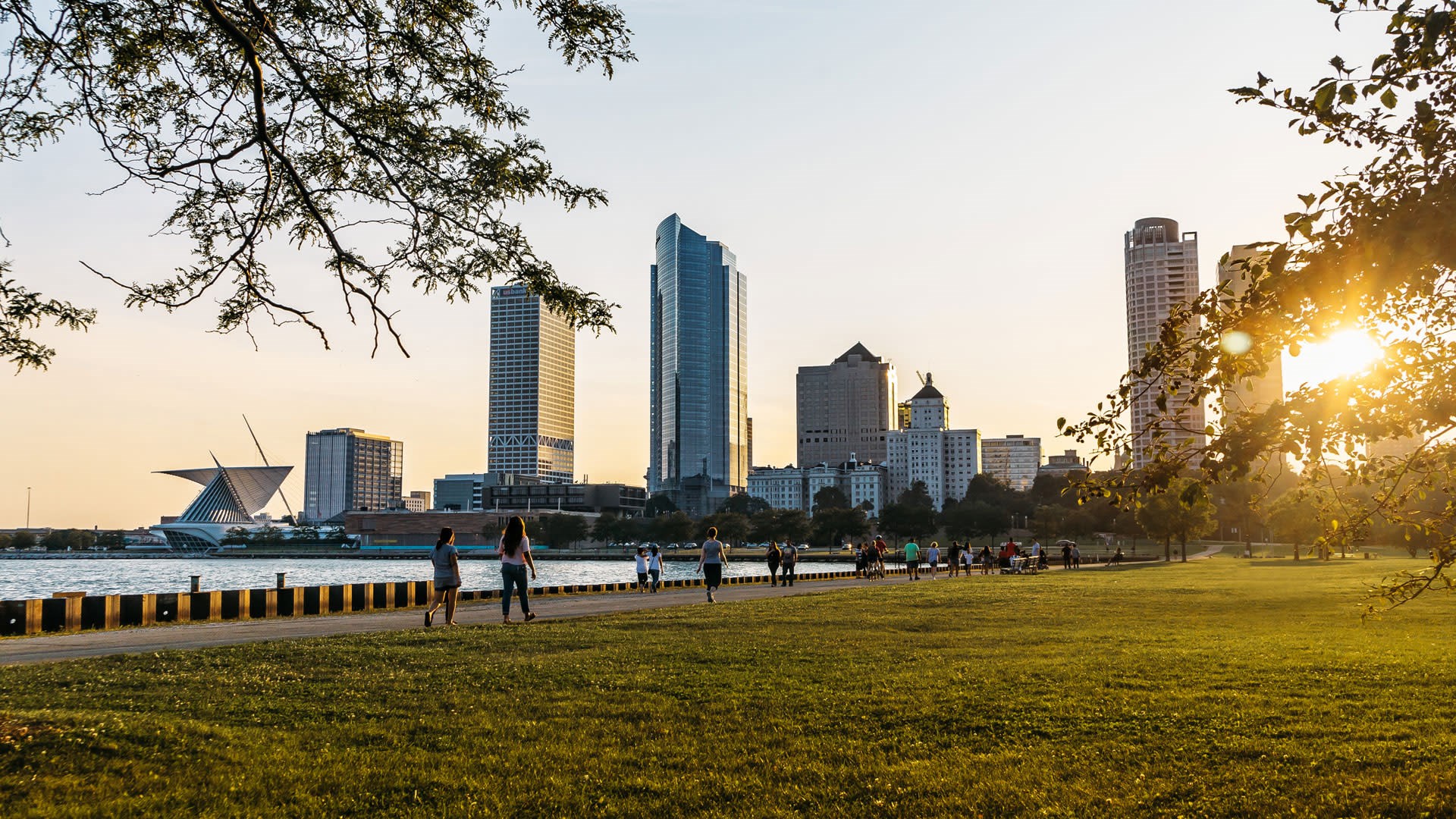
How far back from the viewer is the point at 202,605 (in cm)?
2389

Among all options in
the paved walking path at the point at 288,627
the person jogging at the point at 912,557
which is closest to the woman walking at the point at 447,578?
the paved walking path at the point at 288,627

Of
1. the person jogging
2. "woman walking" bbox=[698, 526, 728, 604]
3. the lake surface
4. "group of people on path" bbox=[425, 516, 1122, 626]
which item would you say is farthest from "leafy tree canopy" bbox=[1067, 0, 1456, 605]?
the lake surface

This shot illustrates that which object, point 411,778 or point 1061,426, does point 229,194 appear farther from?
point 1061,426

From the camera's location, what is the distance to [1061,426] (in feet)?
21.8

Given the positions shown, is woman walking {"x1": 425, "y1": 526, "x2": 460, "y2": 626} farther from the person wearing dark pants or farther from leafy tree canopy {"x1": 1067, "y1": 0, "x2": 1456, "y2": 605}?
the person wearing dark pants

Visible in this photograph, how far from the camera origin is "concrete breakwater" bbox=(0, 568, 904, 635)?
20.1 meters

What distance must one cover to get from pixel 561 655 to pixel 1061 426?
8758 mm

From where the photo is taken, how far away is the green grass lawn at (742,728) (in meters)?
6.85

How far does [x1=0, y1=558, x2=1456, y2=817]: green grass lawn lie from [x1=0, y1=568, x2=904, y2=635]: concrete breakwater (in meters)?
8.89

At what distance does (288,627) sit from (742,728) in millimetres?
13699

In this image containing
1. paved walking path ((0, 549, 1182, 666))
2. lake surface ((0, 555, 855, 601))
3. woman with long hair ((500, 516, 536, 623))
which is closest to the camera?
paved walking path ((0, 549, 1182, 666))

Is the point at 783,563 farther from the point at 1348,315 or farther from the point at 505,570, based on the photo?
the point at 1348,315

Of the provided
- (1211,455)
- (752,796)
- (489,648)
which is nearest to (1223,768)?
(1211,455)

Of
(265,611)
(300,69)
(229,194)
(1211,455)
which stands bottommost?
(265,611)
